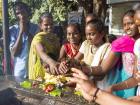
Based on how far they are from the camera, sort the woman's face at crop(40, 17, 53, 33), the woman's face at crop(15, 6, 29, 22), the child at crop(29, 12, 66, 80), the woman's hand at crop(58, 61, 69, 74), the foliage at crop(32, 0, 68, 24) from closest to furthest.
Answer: the woman's hand at crop(58, 61, 69, 74) < the child at crop(29, 12, 66, 80) < the woman's face at crop(40, 17, 53, 33) < the woman's face at crop(15, 6, 29, 22) < the foliage at crop(32, 0, 68, 24)

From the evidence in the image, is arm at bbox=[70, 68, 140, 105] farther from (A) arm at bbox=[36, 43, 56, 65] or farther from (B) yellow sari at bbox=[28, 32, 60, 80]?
(B) yellow sari at bbox=[28, 32, 60, 80]

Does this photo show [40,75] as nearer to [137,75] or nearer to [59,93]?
[59,93]

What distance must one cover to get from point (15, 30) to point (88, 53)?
1385 millimetres

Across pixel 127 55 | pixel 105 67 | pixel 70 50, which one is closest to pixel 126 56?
pixel 127 55

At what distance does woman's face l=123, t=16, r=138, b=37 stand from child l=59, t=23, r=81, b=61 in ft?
2.64

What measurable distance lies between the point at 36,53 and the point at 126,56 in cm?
112

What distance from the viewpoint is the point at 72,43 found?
12.4ft

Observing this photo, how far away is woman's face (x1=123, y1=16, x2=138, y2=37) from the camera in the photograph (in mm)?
2906

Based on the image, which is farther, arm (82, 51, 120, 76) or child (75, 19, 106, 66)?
child (75, 19, 106, 66)

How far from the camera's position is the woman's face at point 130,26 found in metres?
2.91

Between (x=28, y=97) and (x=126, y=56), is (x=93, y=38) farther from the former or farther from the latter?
A: (x=28, y=97)

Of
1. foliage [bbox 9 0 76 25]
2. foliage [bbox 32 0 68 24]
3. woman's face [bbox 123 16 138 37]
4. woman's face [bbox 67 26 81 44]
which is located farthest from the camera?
foliage [bbox 32 0 68 24]

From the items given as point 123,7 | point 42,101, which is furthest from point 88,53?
point 123,7

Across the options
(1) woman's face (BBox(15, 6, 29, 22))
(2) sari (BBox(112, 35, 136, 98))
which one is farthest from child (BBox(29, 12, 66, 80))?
(2) sari (BBox(112, 35, 136, 98))
